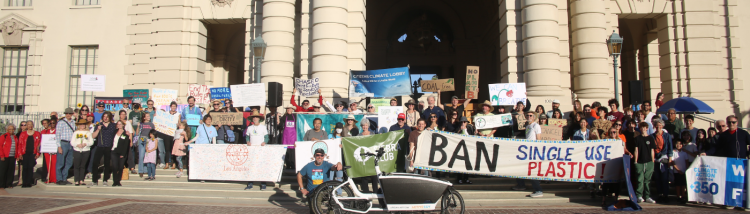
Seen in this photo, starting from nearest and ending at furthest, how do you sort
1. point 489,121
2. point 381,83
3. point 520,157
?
1. point 520,157
2. point 489,121
3. point 381,83

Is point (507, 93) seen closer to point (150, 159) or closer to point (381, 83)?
point (381, 83)

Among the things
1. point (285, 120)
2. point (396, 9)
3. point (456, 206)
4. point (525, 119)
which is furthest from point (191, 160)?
point (396, 9)

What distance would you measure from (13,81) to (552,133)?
2419cm

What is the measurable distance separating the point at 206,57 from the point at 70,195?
11.5 m

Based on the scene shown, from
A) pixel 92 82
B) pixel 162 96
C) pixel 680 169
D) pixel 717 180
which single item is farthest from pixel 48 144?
pixel 717 180

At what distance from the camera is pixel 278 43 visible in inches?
665

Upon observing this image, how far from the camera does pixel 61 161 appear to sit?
11.8 metres

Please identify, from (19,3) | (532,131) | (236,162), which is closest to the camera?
(532,131)

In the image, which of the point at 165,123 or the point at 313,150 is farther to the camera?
the point at 165,123

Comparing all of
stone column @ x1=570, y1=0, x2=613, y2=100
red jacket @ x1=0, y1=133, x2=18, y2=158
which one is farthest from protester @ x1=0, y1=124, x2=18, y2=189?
stone column @ x1=570, y1=0, x2=613, y2=100

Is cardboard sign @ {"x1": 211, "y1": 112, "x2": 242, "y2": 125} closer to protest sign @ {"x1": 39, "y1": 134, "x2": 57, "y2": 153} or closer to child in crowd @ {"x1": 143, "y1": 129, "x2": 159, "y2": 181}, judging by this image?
child in crowd @ {"x1": 143, "y1": 129, "x2": 159, "y2": 181}

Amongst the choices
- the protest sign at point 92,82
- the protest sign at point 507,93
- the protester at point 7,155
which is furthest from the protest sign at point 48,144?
the protest sign at point 507,93

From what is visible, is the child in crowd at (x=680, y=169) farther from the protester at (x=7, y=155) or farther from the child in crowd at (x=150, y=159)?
the protester at (x=7, y=155)

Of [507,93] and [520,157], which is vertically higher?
[507,93]
